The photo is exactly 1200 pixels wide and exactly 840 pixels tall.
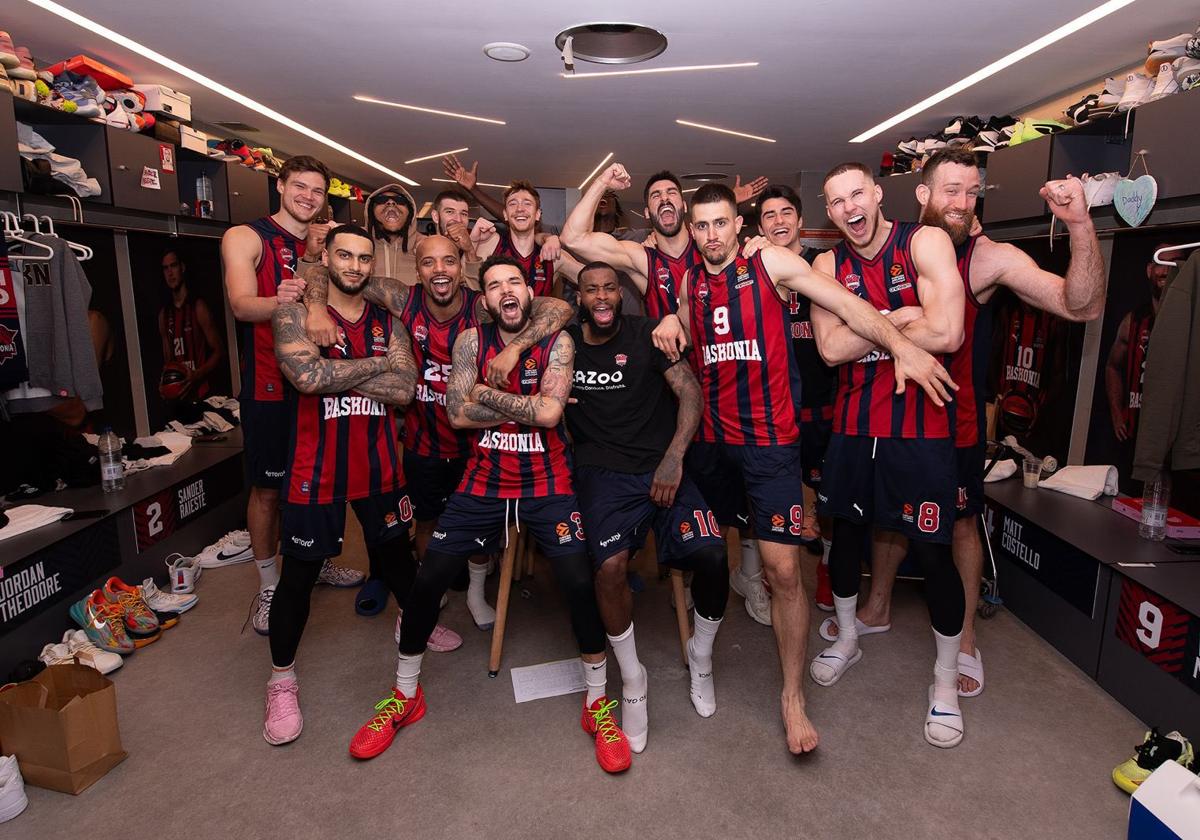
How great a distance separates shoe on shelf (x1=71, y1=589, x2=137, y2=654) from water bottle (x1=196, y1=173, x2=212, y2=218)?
264cm

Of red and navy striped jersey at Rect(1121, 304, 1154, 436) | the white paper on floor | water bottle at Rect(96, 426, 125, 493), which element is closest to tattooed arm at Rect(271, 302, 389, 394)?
the white paper on floor

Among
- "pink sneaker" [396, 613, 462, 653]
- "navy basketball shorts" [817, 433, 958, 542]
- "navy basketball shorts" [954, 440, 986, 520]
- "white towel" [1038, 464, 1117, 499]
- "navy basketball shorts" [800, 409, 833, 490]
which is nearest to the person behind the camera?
"navy basketball shorts" [817, 433, 958, 542]

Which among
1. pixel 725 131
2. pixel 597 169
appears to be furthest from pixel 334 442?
pixel 597 169

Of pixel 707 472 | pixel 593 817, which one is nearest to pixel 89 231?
pixel 707 472

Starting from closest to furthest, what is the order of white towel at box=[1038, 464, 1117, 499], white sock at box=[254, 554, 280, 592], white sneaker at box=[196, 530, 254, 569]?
white sock at box=[254, 554, 280, 592], white towel at box=[1038, 464, 1117, 499], white sneaker at box=[196, 530, 254, 569]

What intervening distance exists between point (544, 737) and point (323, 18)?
3180 mm

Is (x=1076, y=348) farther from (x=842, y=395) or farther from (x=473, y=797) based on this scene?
(x=473, y=797)

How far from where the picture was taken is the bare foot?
2.06 metres

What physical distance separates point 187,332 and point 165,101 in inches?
51.5

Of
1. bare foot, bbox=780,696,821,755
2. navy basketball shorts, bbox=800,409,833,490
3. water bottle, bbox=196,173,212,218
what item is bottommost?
bare foot, bbox=780,696,821,755

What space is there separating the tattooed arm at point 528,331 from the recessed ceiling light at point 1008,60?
271 cm

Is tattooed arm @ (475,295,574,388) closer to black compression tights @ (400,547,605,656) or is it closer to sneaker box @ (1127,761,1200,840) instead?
black compression tights @ (400,547,605,656)

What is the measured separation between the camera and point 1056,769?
2031mm

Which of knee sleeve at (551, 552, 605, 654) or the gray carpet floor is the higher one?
knee sleeve at (551, 552, 605, 654)
